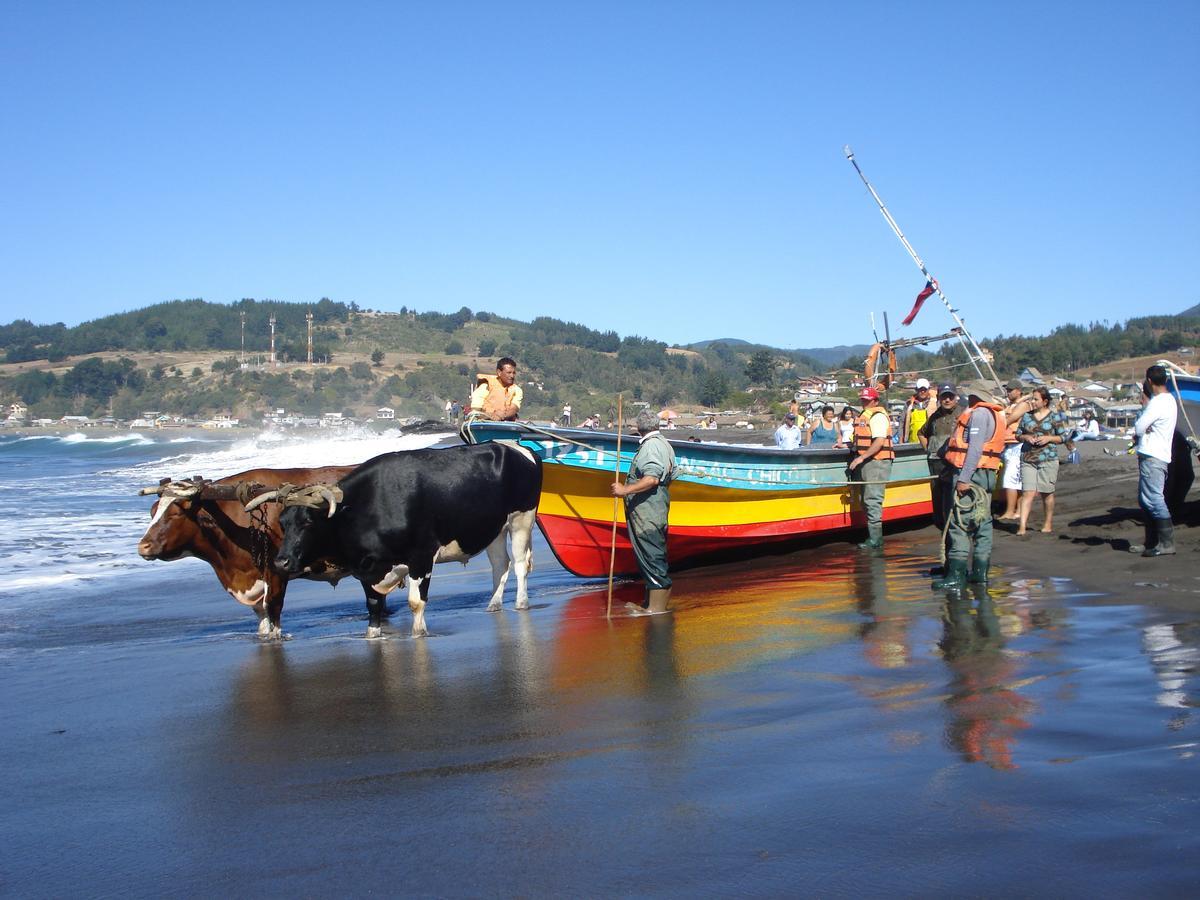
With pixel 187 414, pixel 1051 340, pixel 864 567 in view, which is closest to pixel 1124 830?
pixel 864 567

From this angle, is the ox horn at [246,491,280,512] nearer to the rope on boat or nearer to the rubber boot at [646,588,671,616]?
the rope on boat

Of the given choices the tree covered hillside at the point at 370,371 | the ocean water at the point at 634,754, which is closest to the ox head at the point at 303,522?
the ocean water at the point at 634,754

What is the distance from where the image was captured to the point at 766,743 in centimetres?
557

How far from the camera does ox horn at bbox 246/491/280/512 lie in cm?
910

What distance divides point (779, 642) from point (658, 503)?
7.37 feet

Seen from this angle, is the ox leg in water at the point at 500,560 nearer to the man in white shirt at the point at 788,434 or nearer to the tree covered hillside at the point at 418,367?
the man in white shirt at the point at 788,434

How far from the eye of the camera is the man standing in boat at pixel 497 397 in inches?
465

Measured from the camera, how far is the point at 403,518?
9.48 m

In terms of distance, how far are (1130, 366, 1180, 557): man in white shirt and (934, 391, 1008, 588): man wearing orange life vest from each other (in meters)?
1.72

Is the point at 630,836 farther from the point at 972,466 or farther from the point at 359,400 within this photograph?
the point at 359,400

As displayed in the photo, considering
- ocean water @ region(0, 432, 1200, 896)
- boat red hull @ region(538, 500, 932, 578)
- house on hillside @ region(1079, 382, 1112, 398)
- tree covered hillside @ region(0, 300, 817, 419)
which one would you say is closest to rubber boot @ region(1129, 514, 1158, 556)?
ocean water @ region(0, 432, 1200, 896)

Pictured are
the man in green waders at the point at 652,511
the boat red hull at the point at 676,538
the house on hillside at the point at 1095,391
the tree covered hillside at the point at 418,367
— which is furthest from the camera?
the tree covered hillside at the point at 418,367

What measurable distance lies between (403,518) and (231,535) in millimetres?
1755

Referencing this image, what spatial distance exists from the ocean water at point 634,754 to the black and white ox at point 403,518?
0.66 metres
